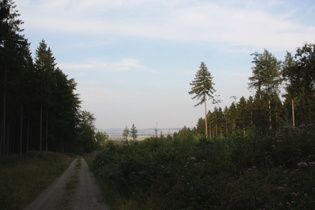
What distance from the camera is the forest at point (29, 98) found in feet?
87.0

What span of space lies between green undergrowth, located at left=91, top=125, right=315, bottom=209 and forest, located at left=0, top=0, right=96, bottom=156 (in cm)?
1907

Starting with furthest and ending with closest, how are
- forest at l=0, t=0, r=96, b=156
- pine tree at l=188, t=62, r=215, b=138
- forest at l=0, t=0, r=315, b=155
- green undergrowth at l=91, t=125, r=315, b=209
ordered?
pine tree at l=188, t=62, r=215, b=138
forest at l=0, t=0, r=96, b=156
forest at l=0, t=0, r=315, b=155
green undergrowth at l=91, t=125, r=315, b=209

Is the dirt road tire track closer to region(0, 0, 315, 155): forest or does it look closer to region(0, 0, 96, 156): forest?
region(0, 0, 315, 155): forest

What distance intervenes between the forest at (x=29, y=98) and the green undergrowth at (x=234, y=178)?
19068 millimetres

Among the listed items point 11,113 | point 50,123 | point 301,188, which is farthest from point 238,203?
point 50,123

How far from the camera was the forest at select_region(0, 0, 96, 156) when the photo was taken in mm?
26531

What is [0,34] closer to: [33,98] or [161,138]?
[161,138]

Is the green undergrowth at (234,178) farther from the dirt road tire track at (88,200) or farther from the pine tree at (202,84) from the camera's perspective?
the pine tree at (202,84)

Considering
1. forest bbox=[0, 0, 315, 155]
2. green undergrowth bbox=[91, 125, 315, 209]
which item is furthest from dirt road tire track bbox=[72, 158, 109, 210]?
forest bbox=[0, 0, 315, 155]

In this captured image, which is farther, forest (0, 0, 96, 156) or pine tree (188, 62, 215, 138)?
pine tree (188, 62, 215, 138)

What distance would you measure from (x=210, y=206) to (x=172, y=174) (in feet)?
11.4

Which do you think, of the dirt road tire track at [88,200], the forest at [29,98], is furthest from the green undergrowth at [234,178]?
the forest at [29,98]

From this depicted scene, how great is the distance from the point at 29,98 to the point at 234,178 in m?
38.1

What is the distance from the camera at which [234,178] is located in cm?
→ 779
